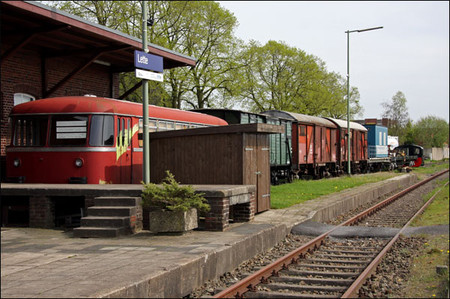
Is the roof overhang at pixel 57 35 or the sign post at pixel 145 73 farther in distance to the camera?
the roof overhang at pixel 57 35

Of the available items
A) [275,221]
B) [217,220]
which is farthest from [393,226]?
[217,220]

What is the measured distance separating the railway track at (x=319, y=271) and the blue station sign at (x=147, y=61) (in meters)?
4.85

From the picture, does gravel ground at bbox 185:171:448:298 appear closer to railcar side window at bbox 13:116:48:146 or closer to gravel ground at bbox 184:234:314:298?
gravel ground at bbox 184:234:314:298

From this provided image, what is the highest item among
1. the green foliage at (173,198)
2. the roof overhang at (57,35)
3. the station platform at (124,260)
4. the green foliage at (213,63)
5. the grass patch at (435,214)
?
the green foliage at (213,63)

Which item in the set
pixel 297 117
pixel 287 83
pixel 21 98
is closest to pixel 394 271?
pixel 21 98

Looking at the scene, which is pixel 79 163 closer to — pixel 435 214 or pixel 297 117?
pixel 435 214

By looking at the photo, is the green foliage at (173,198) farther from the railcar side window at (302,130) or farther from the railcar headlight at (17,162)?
the railcar side window at (302,130)

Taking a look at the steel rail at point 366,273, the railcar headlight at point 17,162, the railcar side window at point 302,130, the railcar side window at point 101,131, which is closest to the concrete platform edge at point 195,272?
Result: the steel rail at point 366,273

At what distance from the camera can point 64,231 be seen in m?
9.81

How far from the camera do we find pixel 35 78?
15.7 metres

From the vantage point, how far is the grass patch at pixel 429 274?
6684 millimetres

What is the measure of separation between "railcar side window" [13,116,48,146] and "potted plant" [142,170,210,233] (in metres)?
4.04

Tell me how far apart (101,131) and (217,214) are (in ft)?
12.7

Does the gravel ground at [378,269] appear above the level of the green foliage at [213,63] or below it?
below
